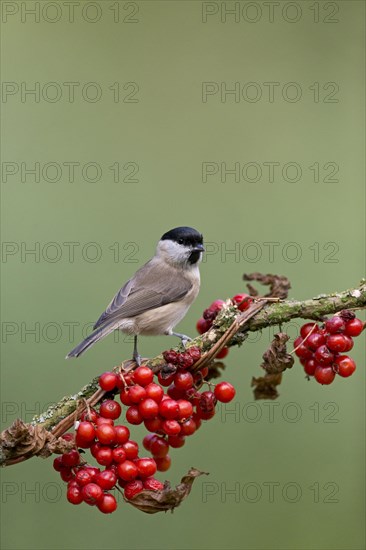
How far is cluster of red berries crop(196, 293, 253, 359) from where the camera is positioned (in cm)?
170

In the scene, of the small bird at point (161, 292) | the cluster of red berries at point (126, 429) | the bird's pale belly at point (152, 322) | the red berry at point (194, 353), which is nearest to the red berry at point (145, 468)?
the cluster of red berries at point (126, 429)

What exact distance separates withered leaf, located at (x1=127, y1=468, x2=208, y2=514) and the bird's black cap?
1274mm

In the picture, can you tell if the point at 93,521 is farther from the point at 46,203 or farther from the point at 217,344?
the point at 217,344

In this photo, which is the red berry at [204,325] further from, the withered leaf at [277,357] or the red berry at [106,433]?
→ the red berry at [106,433]

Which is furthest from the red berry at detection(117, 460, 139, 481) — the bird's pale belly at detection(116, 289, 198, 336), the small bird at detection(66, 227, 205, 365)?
the bird's pale belly at detection(116, 289, 198, 336)

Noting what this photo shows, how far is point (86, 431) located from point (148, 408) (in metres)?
0.13

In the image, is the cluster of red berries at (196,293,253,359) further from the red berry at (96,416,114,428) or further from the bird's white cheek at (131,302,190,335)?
the bird's white cheek at (131,302,190,335)


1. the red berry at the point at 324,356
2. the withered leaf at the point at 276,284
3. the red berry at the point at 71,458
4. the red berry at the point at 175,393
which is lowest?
the red berry at the point at 71,458

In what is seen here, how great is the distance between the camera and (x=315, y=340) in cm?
164

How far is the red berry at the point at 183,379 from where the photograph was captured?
1530 millimetres

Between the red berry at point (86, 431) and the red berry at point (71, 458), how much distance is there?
0.06 m

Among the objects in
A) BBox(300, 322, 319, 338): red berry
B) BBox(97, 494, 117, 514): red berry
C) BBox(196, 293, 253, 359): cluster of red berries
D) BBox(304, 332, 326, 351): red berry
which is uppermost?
BBox(196, 293, 253, 359): cluster of red berries

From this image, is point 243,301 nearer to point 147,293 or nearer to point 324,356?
point 324,356

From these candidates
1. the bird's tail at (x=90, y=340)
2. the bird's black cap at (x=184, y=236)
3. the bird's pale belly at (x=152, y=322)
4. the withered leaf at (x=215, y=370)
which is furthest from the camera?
the bird's black cap at (x=184, y=236)
